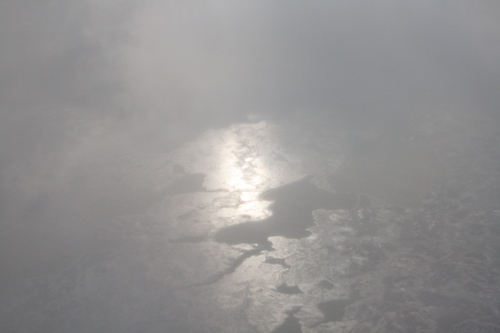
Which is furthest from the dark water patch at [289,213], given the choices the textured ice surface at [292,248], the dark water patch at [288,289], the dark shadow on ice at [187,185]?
the dark shadow on ice at [187,185]

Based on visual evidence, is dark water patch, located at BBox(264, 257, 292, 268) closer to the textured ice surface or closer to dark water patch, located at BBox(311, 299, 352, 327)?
the textured ice surface

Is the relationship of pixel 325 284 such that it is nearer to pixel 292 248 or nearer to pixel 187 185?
pixel 292 248

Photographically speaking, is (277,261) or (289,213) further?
(289,213)

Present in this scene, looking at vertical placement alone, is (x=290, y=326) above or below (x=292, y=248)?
below

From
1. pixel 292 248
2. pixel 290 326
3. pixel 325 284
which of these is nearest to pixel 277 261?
pixel 292 248

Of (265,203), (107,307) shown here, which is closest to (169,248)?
(107,307)

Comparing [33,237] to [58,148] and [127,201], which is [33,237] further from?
[58,148]

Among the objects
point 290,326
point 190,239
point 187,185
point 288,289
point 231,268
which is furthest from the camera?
point 187,185
